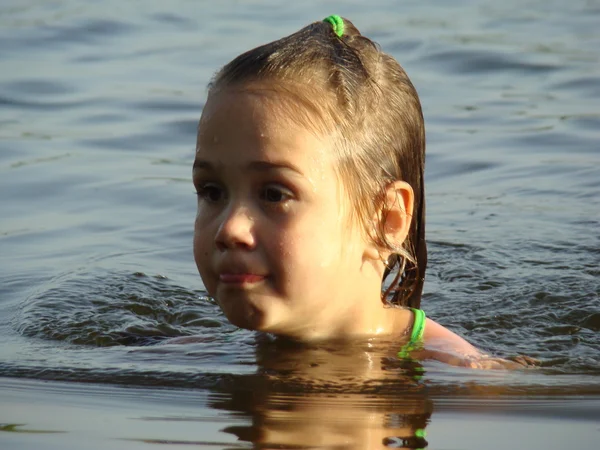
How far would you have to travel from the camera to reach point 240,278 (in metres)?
3.57

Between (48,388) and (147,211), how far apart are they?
10.0 feet

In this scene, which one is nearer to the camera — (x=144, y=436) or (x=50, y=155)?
(x=144, y=436)

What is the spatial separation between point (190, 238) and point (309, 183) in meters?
2.72

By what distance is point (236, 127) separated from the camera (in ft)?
11.8

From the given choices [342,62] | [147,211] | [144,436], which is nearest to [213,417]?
[144,436]

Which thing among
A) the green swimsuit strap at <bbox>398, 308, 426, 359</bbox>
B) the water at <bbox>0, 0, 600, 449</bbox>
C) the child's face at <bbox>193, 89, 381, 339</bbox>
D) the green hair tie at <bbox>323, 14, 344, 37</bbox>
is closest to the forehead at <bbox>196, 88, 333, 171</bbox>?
the child's face at <bbox>193, 89, 381, 339</bbox>

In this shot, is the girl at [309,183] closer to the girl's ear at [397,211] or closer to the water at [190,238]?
the girl's ear at [397,211]

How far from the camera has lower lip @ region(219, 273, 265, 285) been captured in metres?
3.57

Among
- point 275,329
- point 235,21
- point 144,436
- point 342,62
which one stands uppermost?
point 235,21

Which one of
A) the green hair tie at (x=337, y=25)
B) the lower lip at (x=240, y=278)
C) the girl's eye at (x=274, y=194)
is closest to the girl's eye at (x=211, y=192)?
the girl's eye at (x=274, y=194)

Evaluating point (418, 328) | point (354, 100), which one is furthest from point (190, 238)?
point (354, 100)

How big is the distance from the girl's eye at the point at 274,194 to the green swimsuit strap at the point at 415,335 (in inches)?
32.5

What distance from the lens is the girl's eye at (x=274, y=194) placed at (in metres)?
3.60

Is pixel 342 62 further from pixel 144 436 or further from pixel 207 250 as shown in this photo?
pixel 144 436
